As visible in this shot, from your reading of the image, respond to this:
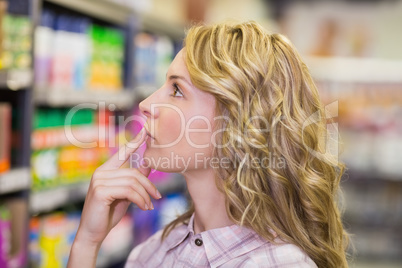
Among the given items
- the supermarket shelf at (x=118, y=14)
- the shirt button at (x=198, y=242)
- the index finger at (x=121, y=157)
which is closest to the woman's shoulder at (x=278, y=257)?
the shirt button at (x=198, y=242)

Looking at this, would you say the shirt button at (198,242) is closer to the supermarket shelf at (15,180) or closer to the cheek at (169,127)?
the cheek at (169,127)

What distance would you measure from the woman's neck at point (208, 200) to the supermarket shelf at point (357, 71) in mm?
4510

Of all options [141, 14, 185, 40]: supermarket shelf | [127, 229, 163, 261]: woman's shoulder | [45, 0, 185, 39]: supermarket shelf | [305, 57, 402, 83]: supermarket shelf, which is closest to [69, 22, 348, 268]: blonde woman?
[127, 229, 163, 261]: woman's shoulder

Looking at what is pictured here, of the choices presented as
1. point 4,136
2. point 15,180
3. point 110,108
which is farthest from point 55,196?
point 110,108

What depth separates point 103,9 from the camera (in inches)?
112

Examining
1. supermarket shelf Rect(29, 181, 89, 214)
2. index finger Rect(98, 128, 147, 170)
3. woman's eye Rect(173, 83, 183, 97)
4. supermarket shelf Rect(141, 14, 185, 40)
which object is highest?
supermarket shelf Rect(141, 14, 185, 40)

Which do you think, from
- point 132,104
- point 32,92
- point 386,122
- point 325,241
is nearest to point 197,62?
point 325,241

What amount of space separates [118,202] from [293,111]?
525mm

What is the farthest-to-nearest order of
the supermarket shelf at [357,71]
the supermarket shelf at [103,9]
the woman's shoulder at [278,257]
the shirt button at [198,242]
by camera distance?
the supermarket shelf at [357,71], the supermarket shelf at [103,9], the shirt button at [198,242], the woman's shoulder at [278,257]

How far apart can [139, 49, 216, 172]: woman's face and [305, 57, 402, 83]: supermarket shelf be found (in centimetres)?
452

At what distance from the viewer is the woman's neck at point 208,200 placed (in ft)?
4.55

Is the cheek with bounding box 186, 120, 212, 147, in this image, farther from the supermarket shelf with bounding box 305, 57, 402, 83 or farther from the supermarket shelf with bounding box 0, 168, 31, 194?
the supermarket shelf with bounding box 305, 57, 402, 83

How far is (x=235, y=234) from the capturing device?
1.34 meters

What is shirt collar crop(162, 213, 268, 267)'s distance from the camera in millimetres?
1306
